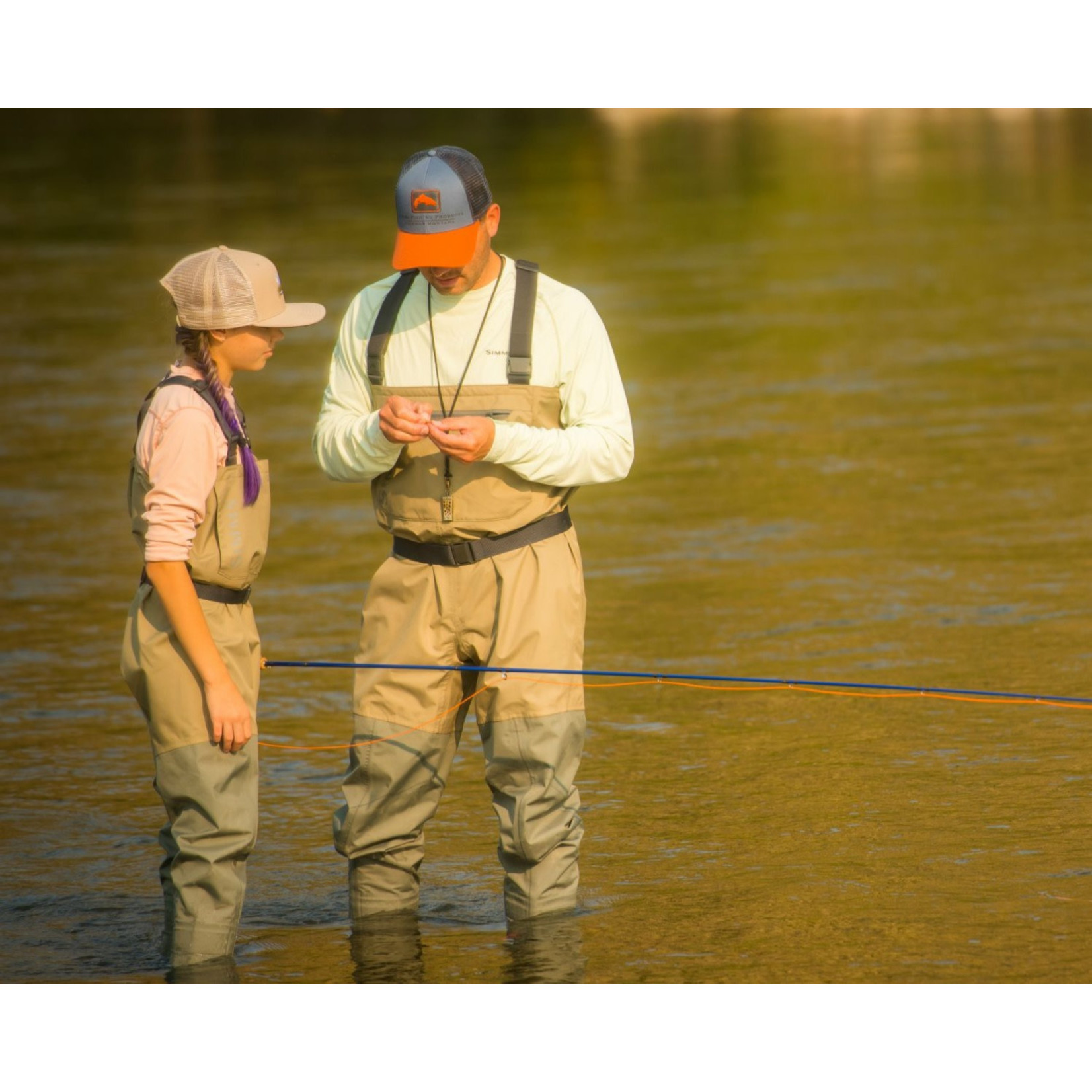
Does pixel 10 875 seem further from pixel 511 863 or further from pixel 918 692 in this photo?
pixel 918 692

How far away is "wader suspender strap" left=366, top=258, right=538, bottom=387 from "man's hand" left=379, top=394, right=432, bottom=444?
280 millimetres

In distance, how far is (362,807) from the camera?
523 centimetres

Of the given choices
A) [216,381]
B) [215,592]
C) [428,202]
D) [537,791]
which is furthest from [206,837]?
[428,202]

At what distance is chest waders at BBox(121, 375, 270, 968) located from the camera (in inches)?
186

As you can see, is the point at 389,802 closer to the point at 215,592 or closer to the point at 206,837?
the point at 206,837

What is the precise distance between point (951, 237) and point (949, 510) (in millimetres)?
9423

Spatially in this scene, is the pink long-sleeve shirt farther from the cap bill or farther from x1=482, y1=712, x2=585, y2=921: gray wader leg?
x1=482, y1=712, x2=585, y2=921: gray wader leg

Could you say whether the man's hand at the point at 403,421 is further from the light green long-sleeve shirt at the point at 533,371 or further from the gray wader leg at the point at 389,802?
the gray wader leg at the point at 389,802

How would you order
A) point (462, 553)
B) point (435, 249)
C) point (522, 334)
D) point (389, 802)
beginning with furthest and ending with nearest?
point (389, 802) < point (462, 553) < point (522, 334) < point (435, 249)

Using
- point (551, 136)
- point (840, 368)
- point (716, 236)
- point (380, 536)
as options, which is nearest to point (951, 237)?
point (716, 236)

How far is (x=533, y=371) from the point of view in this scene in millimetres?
4977

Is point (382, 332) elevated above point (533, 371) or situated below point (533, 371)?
above

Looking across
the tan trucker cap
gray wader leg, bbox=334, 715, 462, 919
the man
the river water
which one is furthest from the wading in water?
gray wader leg, bbox=334, 715, 462, 919

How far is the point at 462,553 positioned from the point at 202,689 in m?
0.75
